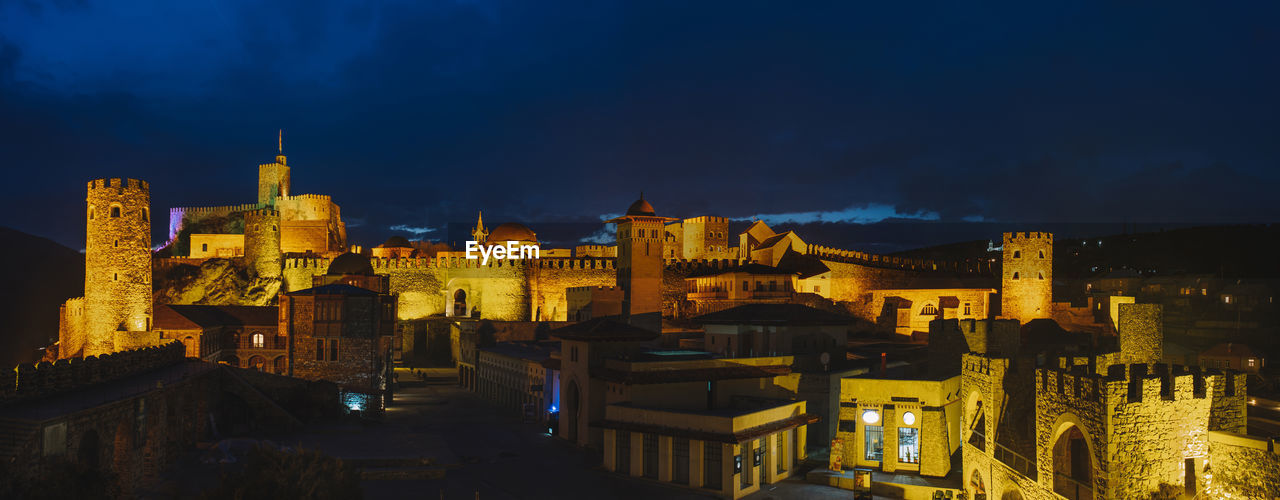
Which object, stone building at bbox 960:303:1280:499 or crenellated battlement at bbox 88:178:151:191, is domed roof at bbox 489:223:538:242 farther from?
stone building at bbox 960:303:1280:499

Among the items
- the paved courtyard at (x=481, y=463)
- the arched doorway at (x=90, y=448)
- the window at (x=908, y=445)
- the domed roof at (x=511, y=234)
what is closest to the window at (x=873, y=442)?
the window at (x=908, y=445)

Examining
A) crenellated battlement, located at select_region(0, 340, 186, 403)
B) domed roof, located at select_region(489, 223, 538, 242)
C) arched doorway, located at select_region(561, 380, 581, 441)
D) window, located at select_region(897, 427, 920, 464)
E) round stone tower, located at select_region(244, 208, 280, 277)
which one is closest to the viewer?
crenellated battlement, located at select_region(0, 340, 186, 403)

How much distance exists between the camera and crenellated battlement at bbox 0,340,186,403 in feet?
51.7

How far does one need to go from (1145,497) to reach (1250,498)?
1.45m

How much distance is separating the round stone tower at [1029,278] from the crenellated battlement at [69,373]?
34427mm

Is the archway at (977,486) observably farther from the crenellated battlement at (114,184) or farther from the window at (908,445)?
the crenellated battlement at (114,184)

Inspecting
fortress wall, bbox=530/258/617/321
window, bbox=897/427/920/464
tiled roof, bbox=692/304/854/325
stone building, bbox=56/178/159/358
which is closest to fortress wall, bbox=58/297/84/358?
stone building, bbox=56/178/159/358

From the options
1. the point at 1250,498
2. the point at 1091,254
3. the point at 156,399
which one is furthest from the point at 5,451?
the point at 1091,254

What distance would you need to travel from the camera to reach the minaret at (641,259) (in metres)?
45.1

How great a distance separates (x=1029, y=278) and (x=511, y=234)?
2856cm

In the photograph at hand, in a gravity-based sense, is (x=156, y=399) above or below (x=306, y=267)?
below

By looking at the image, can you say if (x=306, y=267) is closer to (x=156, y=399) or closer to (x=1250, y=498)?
(x=156, y=399)

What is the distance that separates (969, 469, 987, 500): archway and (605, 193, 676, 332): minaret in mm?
25175

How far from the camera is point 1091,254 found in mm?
78875
